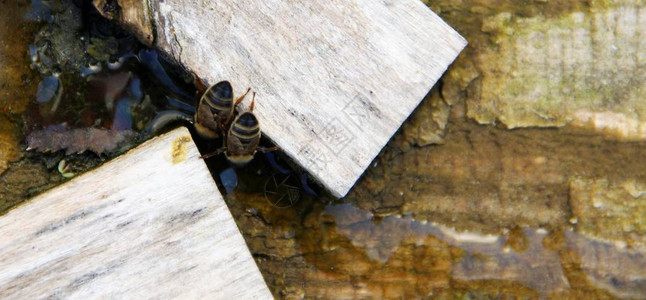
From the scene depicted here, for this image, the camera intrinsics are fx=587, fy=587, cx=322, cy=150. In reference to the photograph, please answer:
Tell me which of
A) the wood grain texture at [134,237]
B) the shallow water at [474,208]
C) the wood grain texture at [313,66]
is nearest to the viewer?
the wood grain texture at [134,237]

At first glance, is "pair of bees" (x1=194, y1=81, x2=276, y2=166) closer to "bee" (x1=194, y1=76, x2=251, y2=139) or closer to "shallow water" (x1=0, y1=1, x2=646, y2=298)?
"bee" (x1=194, y1=76, x2=251, y2=139)

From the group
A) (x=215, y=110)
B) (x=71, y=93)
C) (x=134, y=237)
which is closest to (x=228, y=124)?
(x=215, y=110)

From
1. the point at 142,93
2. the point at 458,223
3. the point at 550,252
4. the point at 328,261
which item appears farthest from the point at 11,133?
the point at 550,252

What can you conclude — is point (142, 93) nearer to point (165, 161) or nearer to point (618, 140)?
point (165, 161)

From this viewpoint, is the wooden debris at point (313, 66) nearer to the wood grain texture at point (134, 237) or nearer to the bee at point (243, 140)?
the bee at point (243, 140)

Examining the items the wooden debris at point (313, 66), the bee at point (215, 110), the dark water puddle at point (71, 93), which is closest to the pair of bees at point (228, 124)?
the bee at point (215, 110)

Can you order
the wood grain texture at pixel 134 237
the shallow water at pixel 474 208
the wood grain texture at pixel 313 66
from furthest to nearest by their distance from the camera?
the shallow water at pixel 474 208
the wood grain texture at pixel 313 66
the wood grain texture at pixel 134 237
